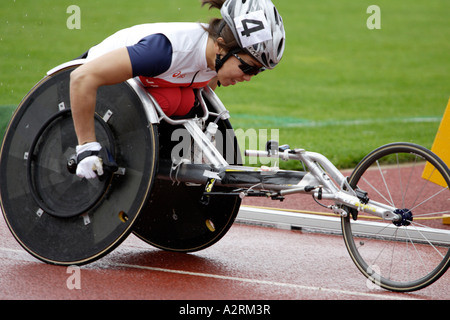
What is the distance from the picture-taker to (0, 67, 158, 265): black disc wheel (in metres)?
4.91

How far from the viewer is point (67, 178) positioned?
A: 5.18 m

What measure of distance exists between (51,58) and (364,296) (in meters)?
14.0

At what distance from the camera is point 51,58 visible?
17.5 m

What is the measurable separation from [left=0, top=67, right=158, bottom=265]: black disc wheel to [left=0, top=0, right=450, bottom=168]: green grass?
7.24 ft

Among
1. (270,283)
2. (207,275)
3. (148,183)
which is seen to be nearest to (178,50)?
(148,183)

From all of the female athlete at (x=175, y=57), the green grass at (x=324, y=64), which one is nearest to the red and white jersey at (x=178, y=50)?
the female athlete at (x=175, y=57)

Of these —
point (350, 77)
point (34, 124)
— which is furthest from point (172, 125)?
point (350, 77)

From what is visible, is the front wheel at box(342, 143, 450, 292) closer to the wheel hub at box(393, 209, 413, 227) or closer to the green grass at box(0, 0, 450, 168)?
the wheel hub at box(393, 209, 413, 227)

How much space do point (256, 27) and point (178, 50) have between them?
0.52 metres

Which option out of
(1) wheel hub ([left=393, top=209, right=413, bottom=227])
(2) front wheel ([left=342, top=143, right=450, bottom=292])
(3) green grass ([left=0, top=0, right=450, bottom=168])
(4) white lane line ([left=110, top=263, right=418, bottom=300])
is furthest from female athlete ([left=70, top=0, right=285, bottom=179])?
(3) green grass ([left=0, top=0, right=450, bottom=168])

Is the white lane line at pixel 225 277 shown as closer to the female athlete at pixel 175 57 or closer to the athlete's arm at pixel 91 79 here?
the female athlete at pixel 175 57

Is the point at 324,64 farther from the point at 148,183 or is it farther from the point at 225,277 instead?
the point at 148,183

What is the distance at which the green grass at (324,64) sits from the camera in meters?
12.7
